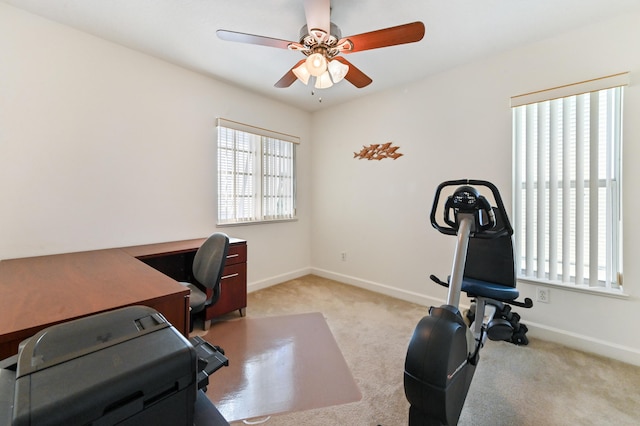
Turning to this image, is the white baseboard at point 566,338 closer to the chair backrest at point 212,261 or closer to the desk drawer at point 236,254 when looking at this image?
the desk drawer at point 236,254

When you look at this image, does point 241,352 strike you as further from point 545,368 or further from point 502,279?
point 545,368

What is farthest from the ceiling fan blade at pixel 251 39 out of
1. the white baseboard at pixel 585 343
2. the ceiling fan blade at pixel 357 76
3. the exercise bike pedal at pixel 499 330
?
the white baseboard at pixel 585 343

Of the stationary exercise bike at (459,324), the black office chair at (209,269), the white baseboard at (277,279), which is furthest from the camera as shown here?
the white baseboard at (277,279)

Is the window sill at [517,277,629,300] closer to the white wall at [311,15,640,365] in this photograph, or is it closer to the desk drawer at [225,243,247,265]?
the white wall at [311,15,640,365]

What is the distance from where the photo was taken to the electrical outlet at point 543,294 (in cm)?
235

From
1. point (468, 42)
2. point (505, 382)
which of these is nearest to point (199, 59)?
point (468, 42)

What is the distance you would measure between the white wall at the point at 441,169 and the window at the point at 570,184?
8 cm

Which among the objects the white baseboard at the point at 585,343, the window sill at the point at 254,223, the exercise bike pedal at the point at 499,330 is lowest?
the white baseboard at the point at 585,343

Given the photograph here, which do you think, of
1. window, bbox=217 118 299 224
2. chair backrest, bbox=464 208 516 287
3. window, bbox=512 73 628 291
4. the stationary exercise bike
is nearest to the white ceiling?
window, bbox=512 73 628 291

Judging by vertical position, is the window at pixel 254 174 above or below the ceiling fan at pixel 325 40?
below

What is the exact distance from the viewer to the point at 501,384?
1.79 metres

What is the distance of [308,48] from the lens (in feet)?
6.15

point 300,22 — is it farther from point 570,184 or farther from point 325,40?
point 570,184

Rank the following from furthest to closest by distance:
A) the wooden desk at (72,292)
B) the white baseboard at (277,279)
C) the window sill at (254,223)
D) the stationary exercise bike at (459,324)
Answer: the white baseboard at (277,279)
the window sill at (254,223)
the stationary exercise bike at (459,324)
the wooden desk at (72,292)
